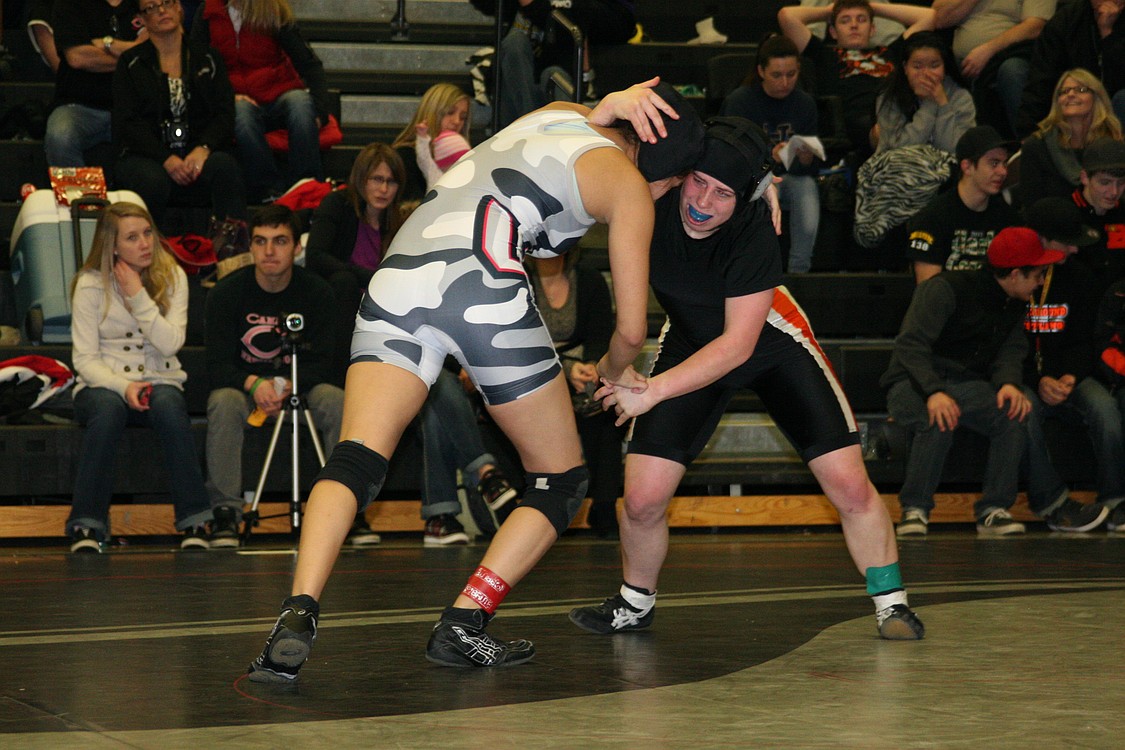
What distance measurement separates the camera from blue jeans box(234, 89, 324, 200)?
27.3ft

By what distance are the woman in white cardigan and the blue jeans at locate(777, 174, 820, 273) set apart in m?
3.51

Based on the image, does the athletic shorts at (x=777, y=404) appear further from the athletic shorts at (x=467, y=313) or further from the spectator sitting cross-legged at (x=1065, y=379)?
the spectator sitting cross-legged at (x=1065, y=379)

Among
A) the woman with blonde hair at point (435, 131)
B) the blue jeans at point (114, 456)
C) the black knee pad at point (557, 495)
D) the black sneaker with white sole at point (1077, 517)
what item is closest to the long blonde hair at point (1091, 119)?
the black sneaker with white sole at point (1077, 517)

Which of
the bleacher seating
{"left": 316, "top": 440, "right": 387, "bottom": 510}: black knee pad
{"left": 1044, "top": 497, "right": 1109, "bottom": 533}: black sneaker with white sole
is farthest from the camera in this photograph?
{"left": 1044, "top": 497, "right": 1109, "bottom": 533}: black sneaker with white sole

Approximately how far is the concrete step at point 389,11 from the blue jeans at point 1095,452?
16.6 ft

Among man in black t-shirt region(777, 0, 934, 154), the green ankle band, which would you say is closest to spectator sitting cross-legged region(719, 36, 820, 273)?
man in black t-shirt region(777, 0, 934, 154)

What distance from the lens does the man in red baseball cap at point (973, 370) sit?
24.5 ft

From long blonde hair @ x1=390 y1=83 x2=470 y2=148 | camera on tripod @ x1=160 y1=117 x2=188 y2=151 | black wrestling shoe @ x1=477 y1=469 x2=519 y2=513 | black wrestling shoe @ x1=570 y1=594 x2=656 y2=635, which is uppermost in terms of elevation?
long blonde hair @ x1=390 y1=83 x2=470 y2=148

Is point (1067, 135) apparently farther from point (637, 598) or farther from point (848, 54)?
point (637, 598)

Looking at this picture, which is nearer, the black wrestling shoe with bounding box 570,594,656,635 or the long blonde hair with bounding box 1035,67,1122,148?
the black wrestling shoe with bounding box 570,594,656,635

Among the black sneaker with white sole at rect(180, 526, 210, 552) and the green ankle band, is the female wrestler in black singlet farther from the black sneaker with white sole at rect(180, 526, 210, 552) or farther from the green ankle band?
the black sneaker with white sole at rect(180, 526, 210, 552)

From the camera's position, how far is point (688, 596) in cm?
509

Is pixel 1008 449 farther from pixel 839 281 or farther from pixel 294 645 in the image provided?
pixel 294 645

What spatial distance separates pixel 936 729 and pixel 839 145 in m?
6.41
